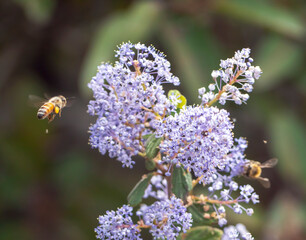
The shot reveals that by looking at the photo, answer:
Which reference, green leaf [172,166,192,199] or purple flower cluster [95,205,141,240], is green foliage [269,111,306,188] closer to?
green leaf [172,166,192,199]

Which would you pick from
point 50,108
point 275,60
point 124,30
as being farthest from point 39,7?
point 50,108

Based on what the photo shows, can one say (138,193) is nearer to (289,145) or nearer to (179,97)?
(179,97)

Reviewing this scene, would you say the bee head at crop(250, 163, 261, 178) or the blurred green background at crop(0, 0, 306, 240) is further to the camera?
the blurred green background at crop(0, 0, 306, 240)

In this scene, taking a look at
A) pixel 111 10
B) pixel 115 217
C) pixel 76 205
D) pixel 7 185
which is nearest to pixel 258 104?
pixel 111 10

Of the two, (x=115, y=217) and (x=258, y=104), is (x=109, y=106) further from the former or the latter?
(x=258, y=104)

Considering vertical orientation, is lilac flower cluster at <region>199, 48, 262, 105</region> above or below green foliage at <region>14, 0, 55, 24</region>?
below

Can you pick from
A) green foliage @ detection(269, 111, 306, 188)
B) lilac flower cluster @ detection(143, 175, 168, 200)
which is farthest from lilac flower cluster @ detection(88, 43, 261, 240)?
green foliage @ detection(269, 111, 306, 188)

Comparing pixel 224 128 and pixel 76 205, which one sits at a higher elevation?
pixel 76 205
